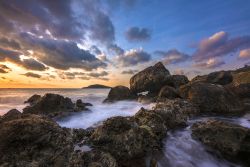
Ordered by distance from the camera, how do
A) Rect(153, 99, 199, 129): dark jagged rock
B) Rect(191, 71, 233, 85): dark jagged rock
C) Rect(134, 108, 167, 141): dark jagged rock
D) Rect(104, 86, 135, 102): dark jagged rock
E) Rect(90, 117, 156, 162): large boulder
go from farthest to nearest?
Rect(104, 86, 135, 102): dark jagged rock
Rect(191, 71, 233, 85): dark jagged rock
Rect(153, 99, 199, 129): dark jagged rock
Rect(134, 108, 167, 141): dark jagged rock
Rect(90, 117, 156, 162): large boulder

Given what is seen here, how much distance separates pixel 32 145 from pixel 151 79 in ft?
78.4

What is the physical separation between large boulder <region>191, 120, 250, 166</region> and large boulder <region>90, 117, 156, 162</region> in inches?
114

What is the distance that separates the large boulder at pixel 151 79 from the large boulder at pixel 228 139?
1888 centimetres

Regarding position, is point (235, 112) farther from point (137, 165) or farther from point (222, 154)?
point (137, 165)

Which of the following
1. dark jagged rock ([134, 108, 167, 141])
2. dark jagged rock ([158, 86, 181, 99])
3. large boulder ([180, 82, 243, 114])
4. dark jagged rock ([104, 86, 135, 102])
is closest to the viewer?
dark jagged rock ([134, 108, 167, 141])

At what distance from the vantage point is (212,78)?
29.3 meters

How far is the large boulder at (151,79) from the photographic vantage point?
28922mm

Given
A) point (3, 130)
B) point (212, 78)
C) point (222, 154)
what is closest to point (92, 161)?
point (3, 130)

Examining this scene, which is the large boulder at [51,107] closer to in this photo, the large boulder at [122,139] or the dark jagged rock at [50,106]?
the dark jagged rock at [50,106]

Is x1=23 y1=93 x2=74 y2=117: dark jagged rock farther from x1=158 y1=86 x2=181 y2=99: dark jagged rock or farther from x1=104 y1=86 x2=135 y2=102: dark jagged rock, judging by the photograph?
x1=104 y1=86 x2=135 y2=102: dark jagged rock

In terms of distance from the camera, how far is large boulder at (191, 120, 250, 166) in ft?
27.7

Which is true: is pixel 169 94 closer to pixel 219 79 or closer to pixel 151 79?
pixel 151 79

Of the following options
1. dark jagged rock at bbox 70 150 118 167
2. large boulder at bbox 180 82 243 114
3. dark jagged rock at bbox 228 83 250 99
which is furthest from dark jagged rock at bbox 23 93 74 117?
dark jagged rock at bbox 228 83 250 99

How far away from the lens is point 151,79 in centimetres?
2914
